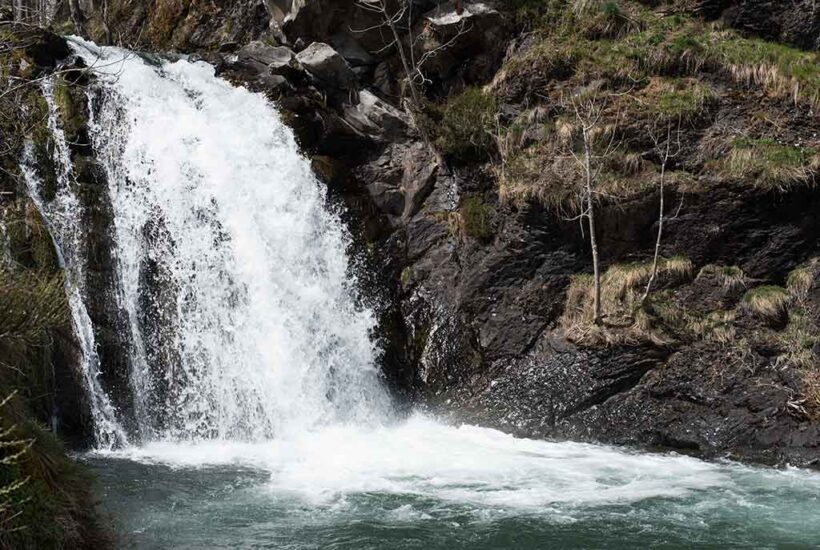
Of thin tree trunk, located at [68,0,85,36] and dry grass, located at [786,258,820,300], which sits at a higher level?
thin tree trunk, located at [68,0,85,36]

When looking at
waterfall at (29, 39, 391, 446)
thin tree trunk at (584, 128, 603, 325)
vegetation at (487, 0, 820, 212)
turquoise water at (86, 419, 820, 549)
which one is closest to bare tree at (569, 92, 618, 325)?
thin tree trunk at (584, 128, 603, 325)

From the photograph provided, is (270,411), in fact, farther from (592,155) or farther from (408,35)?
(408,35)

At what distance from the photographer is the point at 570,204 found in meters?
13.4

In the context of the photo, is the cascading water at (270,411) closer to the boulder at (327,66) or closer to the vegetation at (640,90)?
the boulder at (327,66)

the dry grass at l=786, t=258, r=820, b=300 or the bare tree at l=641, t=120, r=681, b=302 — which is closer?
the dry grass at l=786, t=258, r=820, b=300

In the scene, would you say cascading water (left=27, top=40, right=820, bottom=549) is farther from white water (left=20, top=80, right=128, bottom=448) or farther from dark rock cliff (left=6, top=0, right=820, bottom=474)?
dark rock cliff (left=6, top=0, right=820, bottom=474)

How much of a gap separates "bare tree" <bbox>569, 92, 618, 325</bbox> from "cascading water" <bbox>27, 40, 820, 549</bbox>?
3079 millimetres

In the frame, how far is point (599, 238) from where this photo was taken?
44.1 ft

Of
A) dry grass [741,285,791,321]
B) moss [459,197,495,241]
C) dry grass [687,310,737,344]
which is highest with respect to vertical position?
moss [459,197,495,241]

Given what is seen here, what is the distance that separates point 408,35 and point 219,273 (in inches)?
283

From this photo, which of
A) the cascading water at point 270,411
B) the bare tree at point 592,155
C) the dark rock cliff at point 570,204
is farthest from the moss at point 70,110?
the bare tree at point 592,155

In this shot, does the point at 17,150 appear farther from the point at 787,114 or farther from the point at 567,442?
the point at 787,114

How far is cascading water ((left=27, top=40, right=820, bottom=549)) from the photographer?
776 centimetres

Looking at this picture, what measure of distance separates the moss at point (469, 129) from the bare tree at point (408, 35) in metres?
1.00
